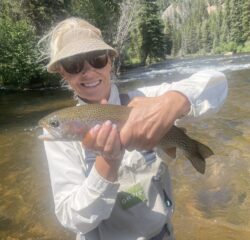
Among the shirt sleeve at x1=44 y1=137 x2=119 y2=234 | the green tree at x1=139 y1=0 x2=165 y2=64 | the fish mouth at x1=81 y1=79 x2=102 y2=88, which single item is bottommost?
the green tree at x1=139 y1=0 x2=165 y2=64

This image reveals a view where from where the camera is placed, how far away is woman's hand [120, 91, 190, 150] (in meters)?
1.88

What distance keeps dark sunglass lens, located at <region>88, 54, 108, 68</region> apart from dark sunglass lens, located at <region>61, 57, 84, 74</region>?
0.07 m

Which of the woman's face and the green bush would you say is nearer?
the woman's face

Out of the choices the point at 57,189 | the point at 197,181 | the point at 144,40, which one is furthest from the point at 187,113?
the point at 144,40

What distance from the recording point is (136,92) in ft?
8.43

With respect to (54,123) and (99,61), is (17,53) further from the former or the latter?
(54,123)

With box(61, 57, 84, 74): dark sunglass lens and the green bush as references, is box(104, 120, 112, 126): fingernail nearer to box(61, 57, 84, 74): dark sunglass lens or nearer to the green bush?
box(61, 57, 84, 74): dark sunglass lens

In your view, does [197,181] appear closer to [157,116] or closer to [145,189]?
[145,189]

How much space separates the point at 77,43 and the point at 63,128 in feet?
1.79

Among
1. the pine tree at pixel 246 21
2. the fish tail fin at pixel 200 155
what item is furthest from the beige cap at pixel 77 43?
the pine tree at pixel 246 21

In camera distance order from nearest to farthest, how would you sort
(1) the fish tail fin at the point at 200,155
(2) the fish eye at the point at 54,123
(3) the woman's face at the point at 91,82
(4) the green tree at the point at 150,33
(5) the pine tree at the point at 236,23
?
(2) the fish eye at the point at 54,123 < (3) the woman's face at the point at 91,82 < (1) the fish tail fin at the point at 200,155 < (4) the green tree at the point at 150,33 < (5) the pine tree at the point at 236,23

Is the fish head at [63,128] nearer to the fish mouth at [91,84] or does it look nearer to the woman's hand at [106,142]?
the woman's hand at [106,142]

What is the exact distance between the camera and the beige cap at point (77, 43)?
7.34 feet

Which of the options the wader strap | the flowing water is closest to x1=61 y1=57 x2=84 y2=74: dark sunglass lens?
the wader strap
